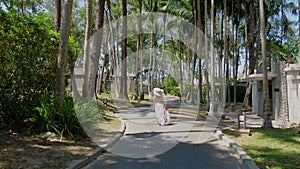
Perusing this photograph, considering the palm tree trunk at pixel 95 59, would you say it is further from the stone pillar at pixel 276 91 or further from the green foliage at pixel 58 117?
the stone pillar at pixel 276 91

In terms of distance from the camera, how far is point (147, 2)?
3073 cm

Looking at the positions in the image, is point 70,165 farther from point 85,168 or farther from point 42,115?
point 42,115

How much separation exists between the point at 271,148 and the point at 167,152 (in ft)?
9.31

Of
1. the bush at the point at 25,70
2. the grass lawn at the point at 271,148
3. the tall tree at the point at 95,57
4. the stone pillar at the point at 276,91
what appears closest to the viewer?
the grass lawn at the point at 271,148

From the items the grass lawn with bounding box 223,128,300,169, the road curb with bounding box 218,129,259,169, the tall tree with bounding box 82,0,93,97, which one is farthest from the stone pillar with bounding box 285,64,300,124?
the tall tree with bounding box 82,0,93,97

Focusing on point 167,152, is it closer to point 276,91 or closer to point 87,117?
point 87,117

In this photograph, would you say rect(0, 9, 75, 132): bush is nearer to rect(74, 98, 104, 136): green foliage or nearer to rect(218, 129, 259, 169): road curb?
rect(74, 98, 104, 136): green foliage

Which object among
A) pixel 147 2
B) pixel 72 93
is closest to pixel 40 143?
pixel 72 93

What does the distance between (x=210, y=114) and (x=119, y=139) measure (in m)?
8.09

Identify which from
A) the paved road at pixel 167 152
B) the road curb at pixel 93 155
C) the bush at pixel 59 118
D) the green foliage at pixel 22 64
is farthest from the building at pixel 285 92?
the green foliage at pixel 22 64

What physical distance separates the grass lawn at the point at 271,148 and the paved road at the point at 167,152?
568 millimetres

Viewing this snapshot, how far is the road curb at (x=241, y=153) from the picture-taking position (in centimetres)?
612

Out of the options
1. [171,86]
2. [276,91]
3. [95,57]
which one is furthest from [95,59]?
[171,86]

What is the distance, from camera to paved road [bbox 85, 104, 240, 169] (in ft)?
20.8
